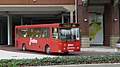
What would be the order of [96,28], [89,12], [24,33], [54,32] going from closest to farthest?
[54,32], [24,33], [89,12], [96,28]

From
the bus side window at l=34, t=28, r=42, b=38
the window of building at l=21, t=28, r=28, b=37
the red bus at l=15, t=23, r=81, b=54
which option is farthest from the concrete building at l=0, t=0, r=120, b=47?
the red bus at l=15, t=23, r=81, b=54

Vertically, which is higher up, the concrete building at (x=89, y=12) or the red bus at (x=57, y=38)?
the concrete building at (x=89, y=12)

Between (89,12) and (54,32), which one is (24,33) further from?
(89,12)

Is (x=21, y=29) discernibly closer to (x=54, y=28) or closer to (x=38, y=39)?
(x=38, y=39)

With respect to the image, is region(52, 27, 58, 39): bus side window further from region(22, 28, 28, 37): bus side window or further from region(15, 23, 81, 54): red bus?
region(22, 28, 28, 37): bus side window

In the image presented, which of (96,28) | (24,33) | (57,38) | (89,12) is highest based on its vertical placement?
(89,12)

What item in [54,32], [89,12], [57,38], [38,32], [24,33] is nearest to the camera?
[57,38]

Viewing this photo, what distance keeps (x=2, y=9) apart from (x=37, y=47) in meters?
12.3

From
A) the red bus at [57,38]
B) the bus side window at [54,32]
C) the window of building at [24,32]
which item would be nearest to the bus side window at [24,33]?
the window of building at [24,32]

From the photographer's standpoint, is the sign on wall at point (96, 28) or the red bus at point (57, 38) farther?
the sign on wall at point (96, 28)

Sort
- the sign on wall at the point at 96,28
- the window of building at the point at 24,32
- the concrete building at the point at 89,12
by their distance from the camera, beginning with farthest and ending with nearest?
the sign on wall at the point at 96,28 → the concrete building at the point at 89,12 → the window of building at the point at 24,32

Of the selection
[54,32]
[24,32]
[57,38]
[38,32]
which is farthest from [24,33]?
[57,38]

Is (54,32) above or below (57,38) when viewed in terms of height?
above

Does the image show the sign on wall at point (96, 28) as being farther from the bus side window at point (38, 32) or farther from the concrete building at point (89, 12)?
the bus side window at point (38, 32)
